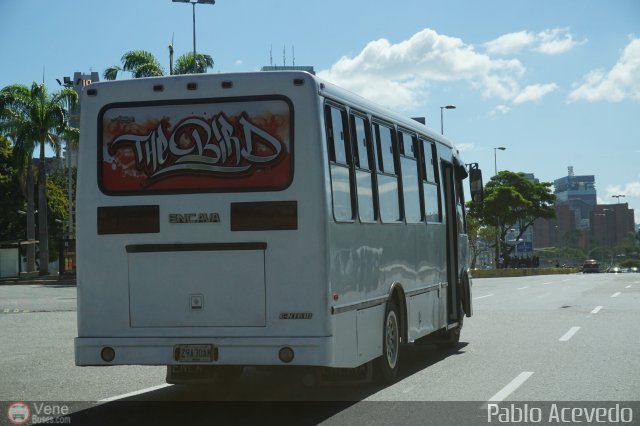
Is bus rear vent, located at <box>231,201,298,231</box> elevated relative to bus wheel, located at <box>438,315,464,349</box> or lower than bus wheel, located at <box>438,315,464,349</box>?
elevated

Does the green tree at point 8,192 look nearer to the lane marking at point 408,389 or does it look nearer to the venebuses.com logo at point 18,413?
the venebuses.com logo at point 18,413

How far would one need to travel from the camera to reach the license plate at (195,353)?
28.0 ft

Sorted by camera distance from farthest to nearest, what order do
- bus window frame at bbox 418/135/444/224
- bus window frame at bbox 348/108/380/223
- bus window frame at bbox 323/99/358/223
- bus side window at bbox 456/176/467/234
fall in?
bus side window at bbox 456/176/467/234 → bus window frame at bbox 418/135/444/224 → bus window frame at bbox 348/108/380/223 → bus window frame at bbox 323/99/358/223

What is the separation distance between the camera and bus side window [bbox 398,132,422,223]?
1160 centimetres

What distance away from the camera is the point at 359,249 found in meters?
9.56

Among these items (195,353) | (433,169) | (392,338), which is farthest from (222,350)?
(433,169)

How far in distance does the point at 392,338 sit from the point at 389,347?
0.18 meters

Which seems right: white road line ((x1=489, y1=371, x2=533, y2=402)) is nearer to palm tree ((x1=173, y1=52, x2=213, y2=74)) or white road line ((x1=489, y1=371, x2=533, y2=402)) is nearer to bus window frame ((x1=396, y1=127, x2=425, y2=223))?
bus window frame ((x1=396, y1=127, x2=425, y2=223))

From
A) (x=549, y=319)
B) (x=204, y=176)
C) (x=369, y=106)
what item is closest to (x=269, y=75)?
(x=204, y=176)

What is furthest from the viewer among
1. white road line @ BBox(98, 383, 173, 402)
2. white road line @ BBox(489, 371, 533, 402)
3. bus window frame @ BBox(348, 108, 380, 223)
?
bus window frame @ BBox(348, 108, 380, 223)

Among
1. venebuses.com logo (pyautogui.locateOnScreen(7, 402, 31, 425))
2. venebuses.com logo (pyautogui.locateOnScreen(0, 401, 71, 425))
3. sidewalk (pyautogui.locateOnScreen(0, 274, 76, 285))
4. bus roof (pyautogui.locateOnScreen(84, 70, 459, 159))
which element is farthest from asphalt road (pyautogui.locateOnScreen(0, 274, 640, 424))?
sidewalk (pyautogui.locateOnScreen(0, 274, 76, 285))

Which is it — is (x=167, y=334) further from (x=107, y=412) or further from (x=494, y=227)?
(x=494, y=227)

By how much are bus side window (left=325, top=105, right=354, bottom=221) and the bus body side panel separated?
1.30 ft

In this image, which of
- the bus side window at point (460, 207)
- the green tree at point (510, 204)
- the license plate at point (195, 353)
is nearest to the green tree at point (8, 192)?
the green tree at point (510, 204)
